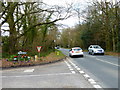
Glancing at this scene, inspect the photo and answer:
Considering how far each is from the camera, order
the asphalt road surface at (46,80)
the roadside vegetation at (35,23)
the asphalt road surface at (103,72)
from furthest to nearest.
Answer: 1. the roadside vegetation at (35,23)
2. the asphalt road surface at (103,72)
3. the asphalt road surface at (46,80)

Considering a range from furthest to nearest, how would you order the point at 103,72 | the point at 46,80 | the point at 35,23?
the point at 35,23, the point at 103,72, the point at 46,80

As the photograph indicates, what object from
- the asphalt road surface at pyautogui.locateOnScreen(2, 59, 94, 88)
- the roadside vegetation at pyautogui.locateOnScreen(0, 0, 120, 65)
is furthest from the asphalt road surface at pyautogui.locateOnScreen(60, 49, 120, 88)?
the roadside vegetation at pyautogui.locateOnScreen(0, 0, 120, 65)

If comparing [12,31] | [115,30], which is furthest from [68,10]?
[115,30]

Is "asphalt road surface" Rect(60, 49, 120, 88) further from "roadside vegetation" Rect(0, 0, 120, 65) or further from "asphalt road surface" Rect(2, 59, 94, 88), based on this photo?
"roadside vegetation" Rect(0, 0, 120, 65)

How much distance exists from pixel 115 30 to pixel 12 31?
18.7 m

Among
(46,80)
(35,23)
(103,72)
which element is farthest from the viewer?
(35,23)

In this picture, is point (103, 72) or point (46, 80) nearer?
point (46, 80)

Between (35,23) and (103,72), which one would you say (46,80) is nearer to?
(103,72)

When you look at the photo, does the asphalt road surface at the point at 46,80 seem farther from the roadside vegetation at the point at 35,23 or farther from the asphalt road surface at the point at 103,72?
the roadside vegetation at the point at 35,23

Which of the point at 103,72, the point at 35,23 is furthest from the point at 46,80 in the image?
the point at 35,23

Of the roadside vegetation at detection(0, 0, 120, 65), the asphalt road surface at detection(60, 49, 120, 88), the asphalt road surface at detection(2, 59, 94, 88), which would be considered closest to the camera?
the asphalt road surface at detection(2, 59, 94, 88)

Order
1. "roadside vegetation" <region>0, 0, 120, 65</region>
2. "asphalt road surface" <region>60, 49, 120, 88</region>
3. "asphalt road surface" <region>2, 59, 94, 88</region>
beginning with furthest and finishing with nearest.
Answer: "roadside vegetation" <region>0, 0, 120, 65</region> < "asphalt road surface" <region>60, 49, 120, 88</region> < "asphalt road surface" <region>2, 59, 94, 88</region>

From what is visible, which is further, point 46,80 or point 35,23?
point 35,23

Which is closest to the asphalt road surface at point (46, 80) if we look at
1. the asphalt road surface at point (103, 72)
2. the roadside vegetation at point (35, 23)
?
the asphalt road surface at point (103, 72)
